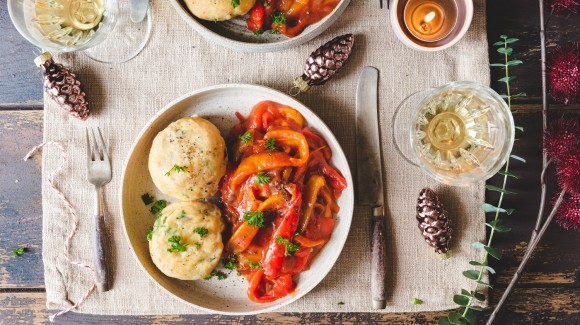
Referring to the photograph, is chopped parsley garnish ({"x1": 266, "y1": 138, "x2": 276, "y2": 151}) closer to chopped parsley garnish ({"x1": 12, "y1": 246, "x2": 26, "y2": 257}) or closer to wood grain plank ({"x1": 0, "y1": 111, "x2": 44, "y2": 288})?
wood grain plank ({"x1": 0, "y1": 111, "x2": 44, "y2": 288})

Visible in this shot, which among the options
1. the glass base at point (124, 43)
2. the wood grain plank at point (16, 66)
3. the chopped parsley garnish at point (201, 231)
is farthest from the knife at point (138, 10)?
the chopped parsley garnish at point (201, 231)

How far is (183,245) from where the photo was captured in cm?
172

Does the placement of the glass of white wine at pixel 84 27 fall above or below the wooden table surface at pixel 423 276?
above

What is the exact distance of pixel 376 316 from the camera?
6.72ft

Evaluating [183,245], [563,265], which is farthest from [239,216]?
[563,265]

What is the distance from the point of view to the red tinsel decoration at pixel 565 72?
1.85 meters

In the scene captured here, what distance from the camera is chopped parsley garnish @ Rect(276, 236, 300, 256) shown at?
5.67 ft

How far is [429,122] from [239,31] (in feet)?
2.40

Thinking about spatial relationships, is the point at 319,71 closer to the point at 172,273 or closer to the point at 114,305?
the point at 172,273

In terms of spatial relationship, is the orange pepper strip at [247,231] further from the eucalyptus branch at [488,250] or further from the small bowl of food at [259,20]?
the eucalyptus branch at [488,250]

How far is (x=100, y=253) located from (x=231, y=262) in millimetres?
486

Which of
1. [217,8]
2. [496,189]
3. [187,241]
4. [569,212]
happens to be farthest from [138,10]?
[569,212]

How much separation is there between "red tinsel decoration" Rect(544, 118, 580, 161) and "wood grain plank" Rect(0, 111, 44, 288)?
186 cm

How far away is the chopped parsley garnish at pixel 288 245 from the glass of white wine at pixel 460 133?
1.64 ft
